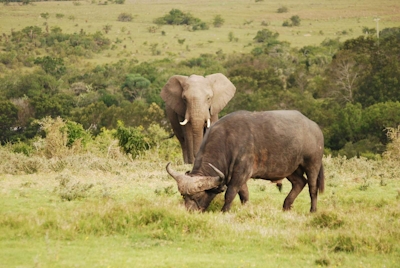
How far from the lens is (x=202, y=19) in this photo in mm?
122438

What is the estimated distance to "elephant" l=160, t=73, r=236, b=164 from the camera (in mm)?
19547

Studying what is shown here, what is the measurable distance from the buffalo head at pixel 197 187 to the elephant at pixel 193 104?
7477mm

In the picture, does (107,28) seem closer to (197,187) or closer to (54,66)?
(54,66)

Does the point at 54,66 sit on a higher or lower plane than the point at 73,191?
lower

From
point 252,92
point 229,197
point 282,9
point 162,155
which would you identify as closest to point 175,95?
point 162,155

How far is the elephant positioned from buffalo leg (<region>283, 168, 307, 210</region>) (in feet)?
21.1

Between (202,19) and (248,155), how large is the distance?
11198 centimetres

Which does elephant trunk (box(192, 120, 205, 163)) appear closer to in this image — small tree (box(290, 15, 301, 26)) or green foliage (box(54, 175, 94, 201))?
green foliage (box(54, 175, 94, 201))

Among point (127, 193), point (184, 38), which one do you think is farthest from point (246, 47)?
point (127, 193)

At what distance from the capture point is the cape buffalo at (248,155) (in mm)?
11742

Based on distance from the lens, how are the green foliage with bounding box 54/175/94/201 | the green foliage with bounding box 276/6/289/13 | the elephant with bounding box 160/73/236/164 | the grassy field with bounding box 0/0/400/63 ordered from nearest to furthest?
the green foliage with bounding box 54/175/94/201 < the elephant with bounding box 160/73/236/164 < the grassy field with bounding box 0/0/400/63 < the green foliage with bounding box 276/6/289/13

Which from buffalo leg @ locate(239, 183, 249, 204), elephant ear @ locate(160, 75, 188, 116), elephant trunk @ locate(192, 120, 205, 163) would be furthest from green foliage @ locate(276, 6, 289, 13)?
buffalo leg @ locate(239, 183, 249, 204)

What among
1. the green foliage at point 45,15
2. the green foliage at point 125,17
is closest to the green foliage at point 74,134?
the green foliage at point 125,17

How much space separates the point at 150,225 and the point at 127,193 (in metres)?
3.93
